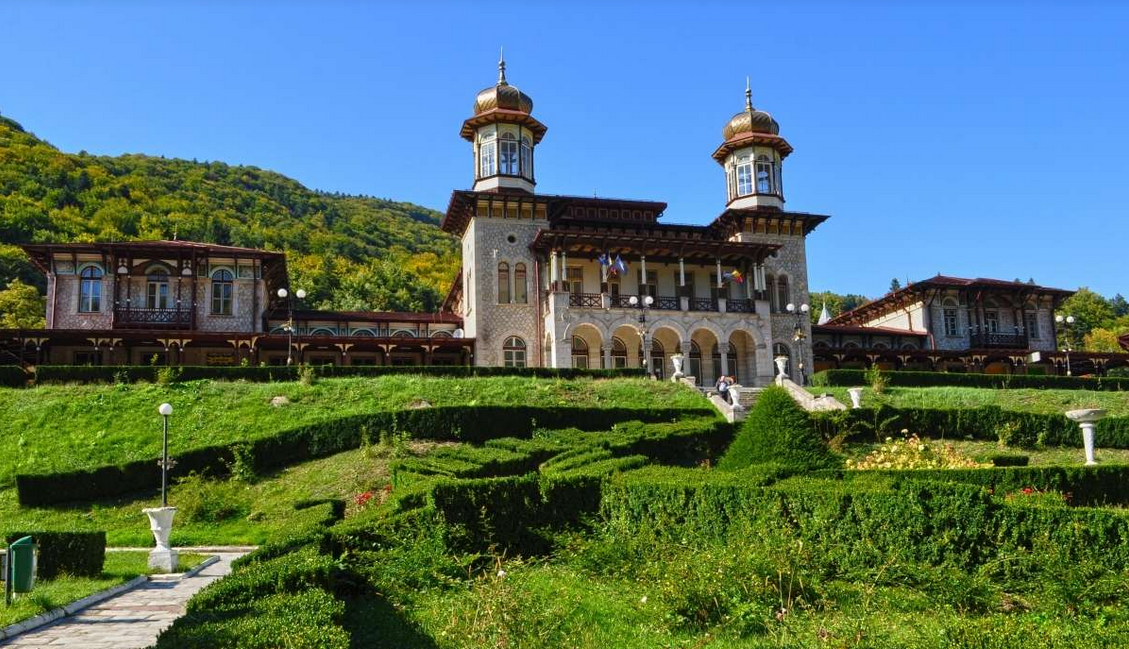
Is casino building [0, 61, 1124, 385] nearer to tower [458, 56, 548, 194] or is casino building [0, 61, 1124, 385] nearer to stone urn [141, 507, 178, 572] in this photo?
tower [458, 56, 548, 194]

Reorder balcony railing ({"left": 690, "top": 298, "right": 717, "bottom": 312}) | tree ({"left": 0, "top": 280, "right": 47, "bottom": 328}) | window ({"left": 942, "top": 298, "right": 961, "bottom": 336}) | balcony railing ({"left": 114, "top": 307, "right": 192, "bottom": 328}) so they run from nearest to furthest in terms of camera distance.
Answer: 1. balcony railing ({"left": 114, "top": 307, "right": 192, "bottom": 328})
2. balcony railing ({"left": 690, "top": 298, "right": 717, "bottom": 312})
3. window ({"left": 942, "top": 298, "right": 961, "bottom": 336})
4. tree ({"left": 0, "top": 280, "right": 47, "bottom": 328})

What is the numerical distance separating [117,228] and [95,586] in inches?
2693

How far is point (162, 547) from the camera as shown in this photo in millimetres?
13883

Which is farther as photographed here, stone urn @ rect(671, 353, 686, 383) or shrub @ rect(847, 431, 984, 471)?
stone urn @ rect(671, 353, 686, 383)

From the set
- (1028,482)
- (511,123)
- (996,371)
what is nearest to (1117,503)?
(1028,482)

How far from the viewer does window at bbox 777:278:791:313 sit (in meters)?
42.0

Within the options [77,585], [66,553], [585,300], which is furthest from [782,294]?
[77,585]

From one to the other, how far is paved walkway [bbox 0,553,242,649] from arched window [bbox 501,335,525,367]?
2561 centimetres

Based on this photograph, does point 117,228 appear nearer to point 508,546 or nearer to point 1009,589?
point 508,546

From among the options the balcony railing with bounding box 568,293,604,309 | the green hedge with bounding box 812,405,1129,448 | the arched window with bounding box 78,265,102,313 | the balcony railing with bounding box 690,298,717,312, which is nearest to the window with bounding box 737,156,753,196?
the balcony railing with bounding box 690,298,717,312

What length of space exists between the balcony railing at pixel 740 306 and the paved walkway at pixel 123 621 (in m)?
29.6

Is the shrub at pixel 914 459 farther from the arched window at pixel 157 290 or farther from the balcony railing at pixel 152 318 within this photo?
the arched window at pixel 157 290

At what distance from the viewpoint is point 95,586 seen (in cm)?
1183

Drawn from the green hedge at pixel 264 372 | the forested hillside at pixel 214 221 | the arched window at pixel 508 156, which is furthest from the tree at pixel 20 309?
the arched window at pixel 508 156
